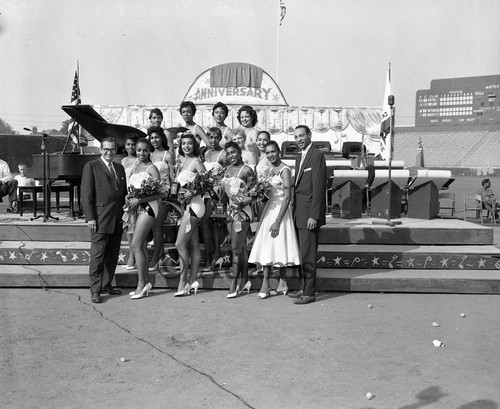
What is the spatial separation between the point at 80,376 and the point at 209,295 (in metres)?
3.01

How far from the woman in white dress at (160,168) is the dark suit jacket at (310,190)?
1625 millimetres

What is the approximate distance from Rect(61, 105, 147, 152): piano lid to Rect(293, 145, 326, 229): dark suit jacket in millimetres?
3422

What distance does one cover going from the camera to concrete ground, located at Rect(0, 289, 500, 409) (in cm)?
425

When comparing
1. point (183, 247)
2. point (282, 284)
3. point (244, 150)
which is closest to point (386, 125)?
point (244, 150)

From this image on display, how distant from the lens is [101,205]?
23.6 ft

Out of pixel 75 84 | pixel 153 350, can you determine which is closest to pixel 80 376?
pixel 153 350

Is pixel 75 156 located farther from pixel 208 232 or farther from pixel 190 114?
pixel 208 232

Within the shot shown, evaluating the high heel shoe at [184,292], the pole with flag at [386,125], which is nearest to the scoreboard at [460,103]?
the pole with flag at [386,125]

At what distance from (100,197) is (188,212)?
1064 mm

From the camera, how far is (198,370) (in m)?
4.78

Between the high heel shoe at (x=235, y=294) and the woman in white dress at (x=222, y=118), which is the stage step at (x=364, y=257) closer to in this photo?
the high heel shoe at (x=235, y=294)

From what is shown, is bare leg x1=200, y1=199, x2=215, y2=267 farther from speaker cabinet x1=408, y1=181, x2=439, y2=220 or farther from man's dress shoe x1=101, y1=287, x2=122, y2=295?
speaker cabinet x1=408, y1=181, x2=439, y2=220

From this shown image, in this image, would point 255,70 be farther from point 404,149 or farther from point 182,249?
point 404,149

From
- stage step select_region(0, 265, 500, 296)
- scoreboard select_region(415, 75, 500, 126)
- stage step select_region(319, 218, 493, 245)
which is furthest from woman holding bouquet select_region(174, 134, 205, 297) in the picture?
scoreboard select_region(415, 75, 500, 126)
